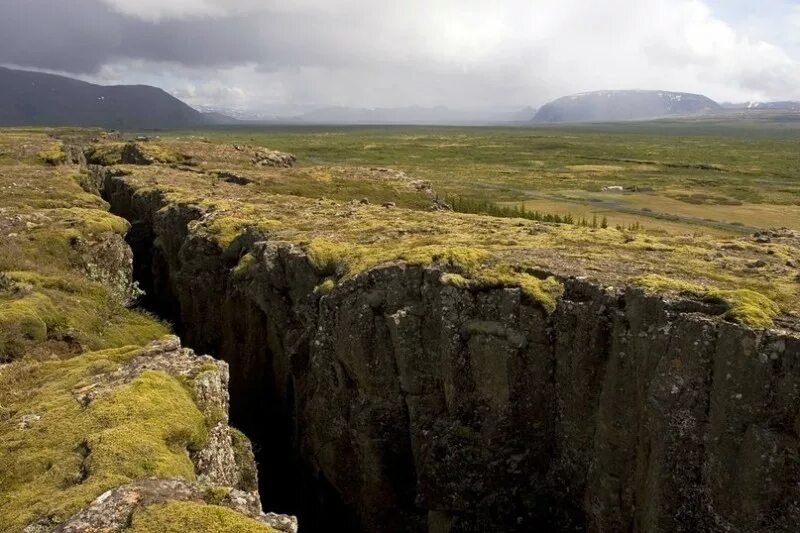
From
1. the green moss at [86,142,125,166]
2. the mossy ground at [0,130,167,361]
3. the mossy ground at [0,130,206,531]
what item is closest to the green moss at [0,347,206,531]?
the mossy ground at [0,130,206,531]

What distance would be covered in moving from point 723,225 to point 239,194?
93.6m

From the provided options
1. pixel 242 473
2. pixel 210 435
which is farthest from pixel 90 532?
pixel 242 473

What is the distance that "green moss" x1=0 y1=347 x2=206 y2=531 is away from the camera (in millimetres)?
17328

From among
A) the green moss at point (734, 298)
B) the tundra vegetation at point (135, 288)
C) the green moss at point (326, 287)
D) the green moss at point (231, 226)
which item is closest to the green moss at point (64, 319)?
the tundra vegetation at point (135, 288)

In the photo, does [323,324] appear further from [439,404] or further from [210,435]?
[210,435]

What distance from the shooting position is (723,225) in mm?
115875

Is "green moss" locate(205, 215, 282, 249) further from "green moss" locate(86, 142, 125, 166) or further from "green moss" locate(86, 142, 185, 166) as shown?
"green moss" locate(86, 142, 125, 166)

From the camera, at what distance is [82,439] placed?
787 inches

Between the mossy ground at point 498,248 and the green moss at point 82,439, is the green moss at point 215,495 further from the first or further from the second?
the mossy ground at point 498,248

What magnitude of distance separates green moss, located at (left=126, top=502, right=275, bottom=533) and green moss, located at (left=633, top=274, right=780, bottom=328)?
1987 cm

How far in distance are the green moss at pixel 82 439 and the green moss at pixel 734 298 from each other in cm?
2125

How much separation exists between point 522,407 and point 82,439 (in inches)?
779

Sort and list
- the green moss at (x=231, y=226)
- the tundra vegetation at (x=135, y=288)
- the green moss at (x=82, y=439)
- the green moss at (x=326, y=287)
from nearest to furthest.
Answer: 1. the green moss at (x=82, y=439)
2. the tundra vegetation at (x=135, y=288)
3. the green moss at (x=326, y=287)
4. the green moss at (x=231, y=226)

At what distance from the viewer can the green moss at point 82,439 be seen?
17.3 meters
